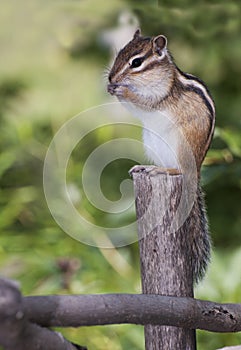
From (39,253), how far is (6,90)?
59 centimetres

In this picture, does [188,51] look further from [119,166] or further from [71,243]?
[71,243]

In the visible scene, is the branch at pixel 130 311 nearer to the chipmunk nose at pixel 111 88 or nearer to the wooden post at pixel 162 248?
the wooden post at pixel 162 248

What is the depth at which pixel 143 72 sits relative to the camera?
104 cm

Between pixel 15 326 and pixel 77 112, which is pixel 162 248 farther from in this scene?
pixel 77 112

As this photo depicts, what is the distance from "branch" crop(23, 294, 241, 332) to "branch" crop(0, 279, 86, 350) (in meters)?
0.02

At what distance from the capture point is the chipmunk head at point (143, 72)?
102 centimetres

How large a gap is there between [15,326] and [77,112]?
Result: 1504 millimetres

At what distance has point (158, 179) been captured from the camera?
1.01m

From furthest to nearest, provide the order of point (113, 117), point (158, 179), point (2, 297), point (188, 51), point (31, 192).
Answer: point (31, 192), point (188, 51), point (113, 117), point (158, 179), point (2, 297)

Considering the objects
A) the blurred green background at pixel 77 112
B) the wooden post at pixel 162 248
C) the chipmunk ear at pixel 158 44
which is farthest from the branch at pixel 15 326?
the blurred green background at pixel 77 112

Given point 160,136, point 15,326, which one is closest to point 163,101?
point 160,136

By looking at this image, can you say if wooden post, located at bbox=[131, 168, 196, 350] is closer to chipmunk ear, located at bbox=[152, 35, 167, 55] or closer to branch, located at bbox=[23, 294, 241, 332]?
branch, located at bbox=[23, 294, 241, 332]

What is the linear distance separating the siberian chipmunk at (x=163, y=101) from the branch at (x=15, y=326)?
0.34m

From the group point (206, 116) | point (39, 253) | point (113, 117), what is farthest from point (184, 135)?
point (39, 253)
